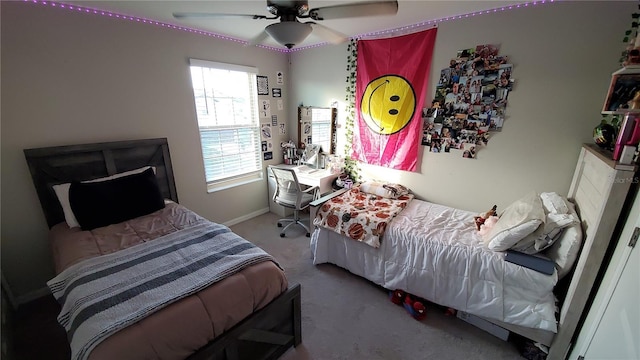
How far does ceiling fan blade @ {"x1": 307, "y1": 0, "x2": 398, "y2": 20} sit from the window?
1810 mm

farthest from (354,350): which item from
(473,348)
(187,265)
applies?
(187,265)

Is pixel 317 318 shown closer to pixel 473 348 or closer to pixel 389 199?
pixel 473 348

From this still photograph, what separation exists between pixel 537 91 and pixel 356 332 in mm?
2382

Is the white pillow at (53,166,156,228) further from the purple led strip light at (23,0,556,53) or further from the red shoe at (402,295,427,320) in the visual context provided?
the red shoe at (402,295,427,320)

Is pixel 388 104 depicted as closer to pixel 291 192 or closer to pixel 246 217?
pixel 291 192

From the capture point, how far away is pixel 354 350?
1.69 m

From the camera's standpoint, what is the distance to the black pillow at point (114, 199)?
191 centimetres

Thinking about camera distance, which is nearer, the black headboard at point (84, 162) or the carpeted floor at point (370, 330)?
the carpeted floor at point (370, 330)

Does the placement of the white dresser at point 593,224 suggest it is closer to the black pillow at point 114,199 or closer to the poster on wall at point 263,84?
the black pillow at point 114,199

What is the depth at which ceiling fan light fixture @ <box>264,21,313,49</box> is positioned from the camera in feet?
4.65

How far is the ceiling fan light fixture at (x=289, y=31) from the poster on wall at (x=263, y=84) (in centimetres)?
190

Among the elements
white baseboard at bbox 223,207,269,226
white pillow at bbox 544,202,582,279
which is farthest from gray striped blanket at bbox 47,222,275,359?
white pillow at bbox 544,202,582,279

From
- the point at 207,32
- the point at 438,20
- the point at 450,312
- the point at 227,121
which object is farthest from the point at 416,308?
the point at 207,32

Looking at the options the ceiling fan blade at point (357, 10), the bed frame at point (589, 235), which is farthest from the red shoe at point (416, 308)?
the ceiling fan blade at point (357, 10)
